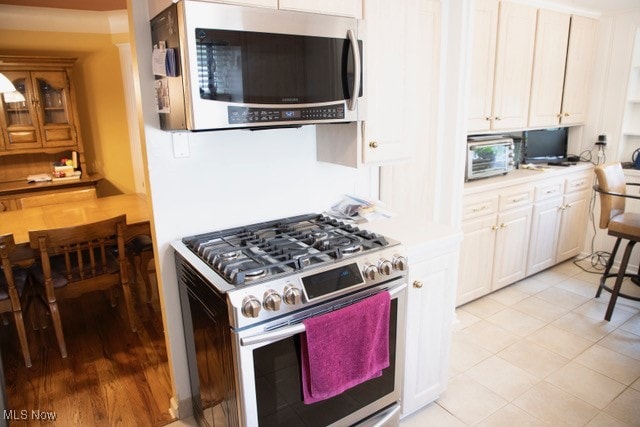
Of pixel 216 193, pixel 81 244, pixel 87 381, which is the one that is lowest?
pixel 87 381

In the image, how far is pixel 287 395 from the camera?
1509 mm

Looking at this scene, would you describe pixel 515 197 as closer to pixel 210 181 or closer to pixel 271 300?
pixel 210 181

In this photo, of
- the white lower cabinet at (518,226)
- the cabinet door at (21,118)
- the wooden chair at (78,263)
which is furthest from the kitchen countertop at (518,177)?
the cabinet door at (21,118)

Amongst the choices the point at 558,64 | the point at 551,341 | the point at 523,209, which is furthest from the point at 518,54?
the point at 551,341

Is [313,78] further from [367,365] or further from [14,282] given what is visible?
[14,282]

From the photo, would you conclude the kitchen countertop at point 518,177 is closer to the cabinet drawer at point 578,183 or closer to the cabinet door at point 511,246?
the cabinet drawer at point 578,183

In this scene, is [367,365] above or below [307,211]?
below

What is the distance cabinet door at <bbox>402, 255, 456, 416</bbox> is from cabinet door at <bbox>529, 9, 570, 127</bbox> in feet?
6.85

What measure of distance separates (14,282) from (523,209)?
3.52 metres

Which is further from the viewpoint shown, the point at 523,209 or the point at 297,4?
the point at 523,209

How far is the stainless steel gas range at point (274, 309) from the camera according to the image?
4.54 ft

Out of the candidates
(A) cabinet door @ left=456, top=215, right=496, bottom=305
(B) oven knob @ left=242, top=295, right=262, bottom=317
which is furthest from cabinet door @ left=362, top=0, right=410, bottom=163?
(A) cabinet door @ left=456, top=215, right=496, bottom=305

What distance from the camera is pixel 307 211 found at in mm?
2238

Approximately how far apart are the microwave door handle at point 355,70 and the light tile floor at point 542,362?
5.01ft
